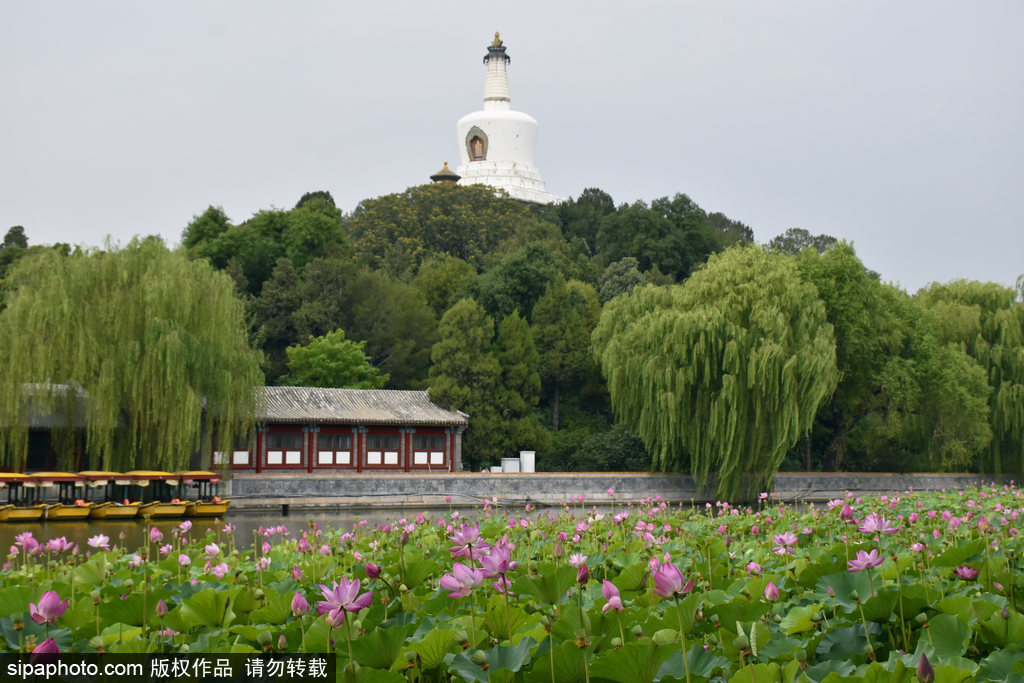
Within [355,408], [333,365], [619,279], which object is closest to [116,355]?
[355,408]

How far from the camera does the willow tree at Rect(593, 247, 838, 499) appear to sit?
82.3 ft

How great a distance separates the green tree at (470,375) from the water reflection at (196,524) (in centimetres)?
624

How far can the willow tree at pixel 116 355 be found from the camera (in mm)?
23078

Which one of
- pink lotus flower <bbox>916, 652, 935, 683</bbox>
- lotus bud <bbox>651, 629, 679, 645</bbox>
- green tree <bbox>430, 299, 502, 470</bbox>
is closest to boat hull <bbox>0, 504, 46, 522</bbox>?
green tree <bbox>430, 299, 502, 470</bbox>

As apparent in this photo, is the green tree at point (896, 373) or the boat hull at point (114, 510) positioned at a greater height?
the green tree at point (896, 373)

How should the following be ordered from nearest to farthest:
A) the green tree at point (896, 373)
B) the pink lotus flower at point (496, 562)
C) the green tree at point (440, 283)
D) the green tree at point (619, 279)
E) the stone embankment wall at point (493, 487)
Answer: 1. the pink lotus flower at point (496, 562)
2. the stone embankment wall at point (493, 487)
3. the green tree at point (896, 373)
4. the green tree at point (440, 283)
5. the green tree at point (619, 279)

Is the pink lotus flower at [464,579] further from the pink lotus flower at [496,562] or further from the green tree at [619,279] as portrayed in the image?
the green tree at [619,279]

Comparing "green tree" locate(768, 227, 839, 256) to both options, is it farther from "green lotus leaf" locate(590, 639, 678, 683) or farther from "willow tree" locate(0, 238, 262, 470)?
"green lotus leaf" locate(590, 639, 678, 683)

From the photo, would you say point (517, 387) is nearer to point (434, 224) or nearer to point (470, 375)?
point (470, 375)

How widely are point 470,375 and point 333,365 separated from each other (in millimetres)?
4607

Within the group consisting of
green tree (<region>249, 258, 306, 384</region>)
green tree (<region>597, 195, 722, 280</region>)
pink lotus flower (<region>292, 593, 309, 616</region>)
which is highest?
green tree (<region>597, 195, 722, 280</region>)

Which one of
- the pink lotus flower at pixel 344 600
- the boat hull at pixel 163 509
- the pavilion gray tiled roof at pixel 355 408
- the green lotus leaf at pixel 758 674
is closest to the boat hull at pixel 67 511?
the boat hull at pixel 163 509

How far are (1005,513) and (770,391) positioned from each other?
1631 centimetres

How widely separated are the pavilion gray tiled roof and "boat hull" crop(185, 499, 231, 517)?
16.5 feet
